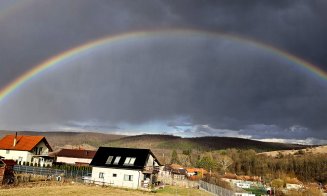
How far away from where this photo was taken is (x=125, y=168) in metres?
55.5

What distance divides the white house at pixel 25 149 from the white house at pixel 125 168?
19.2 metres

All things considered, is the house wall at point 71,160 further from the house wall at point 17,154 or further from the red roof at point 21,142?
the house wall at point 17,154

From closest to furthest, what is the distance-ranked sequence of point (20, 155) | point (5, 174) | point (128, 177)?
1. point (5, 174)
2. point (128, 177)
3. point (20, 155)

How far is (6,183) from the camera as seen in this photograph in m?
38.1

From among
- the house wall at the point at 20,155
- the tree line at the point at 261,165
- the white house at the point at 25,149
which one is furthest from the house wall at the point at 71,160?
the tree line at the point at 261,165

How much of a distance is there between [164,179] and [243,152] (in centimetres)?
11427

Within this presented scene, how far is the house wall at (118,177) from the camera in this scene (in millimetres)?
54125

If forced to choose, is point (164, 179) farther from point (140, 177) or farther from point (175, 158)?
point (175, 158)

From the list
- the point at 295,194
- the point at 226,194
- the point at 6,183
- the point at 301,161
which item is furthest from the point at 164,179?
the point at 301,161

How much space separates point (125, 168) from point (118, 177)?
1860 mm

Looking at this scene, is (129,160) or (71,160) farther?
(71,160)

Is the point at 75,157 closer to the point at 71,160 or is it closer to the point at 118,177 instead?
the point at 71,160

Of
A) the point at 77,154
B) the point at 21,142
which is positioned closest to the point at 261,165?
the point at 77,154

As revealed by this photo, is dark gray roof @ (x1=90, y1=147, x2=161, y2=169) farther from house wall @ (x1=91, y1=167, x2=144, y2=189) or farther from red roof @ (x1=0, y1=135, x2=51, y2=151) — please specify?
red roof @ (x1=0, y1=135, x2=51, y2=151)
